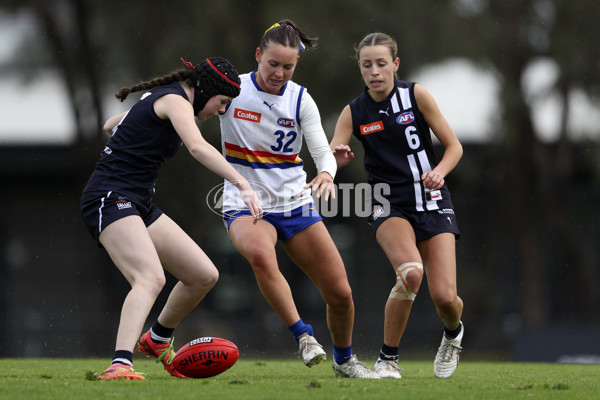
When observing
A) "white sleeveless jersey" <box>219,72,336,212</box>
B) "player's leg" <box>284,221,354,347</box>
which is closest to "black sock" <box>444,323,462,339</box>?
"player's leg" <box>284,221,354,347</box>

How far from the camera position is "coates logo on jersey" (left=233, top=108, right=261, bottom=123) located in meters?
5.79

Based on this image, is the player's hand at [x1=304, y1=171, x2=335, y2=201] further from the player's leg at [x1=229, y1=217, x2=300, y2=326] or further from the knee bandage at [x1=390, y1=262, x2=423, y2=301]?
the knee bandage at [x1=390, y1=262, x2=423, y2=301]

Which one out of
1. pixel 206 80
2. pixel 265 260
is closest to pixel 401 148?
pixel 265 260

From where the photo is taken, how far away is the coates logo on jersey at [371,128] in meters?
6.14

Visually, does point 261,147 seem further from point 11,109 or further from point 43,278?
point 43,278

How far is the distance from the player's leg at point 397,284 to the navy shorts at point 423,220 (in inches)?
2.4

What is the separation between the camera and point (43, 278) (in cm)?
1983

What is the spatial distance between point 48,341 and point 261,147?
8.46m

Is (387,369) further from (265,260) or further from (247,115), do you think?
(247,115)

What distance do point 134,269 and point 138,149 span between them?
0.71m

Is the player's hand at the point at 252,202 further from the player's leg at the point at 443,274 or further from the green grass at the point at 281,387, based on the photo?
the player's leg at the point at 443,274

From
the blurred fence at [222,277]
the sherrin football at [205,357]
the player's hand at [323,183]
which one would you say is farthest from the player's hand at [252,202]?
the blurred fence at [222,277]

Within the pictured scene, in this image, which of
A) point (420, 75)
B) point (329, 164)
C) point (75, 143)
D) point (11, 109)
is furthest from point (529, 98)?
point (329, 164)

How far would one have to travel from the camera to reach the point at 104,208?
507 centimetres
